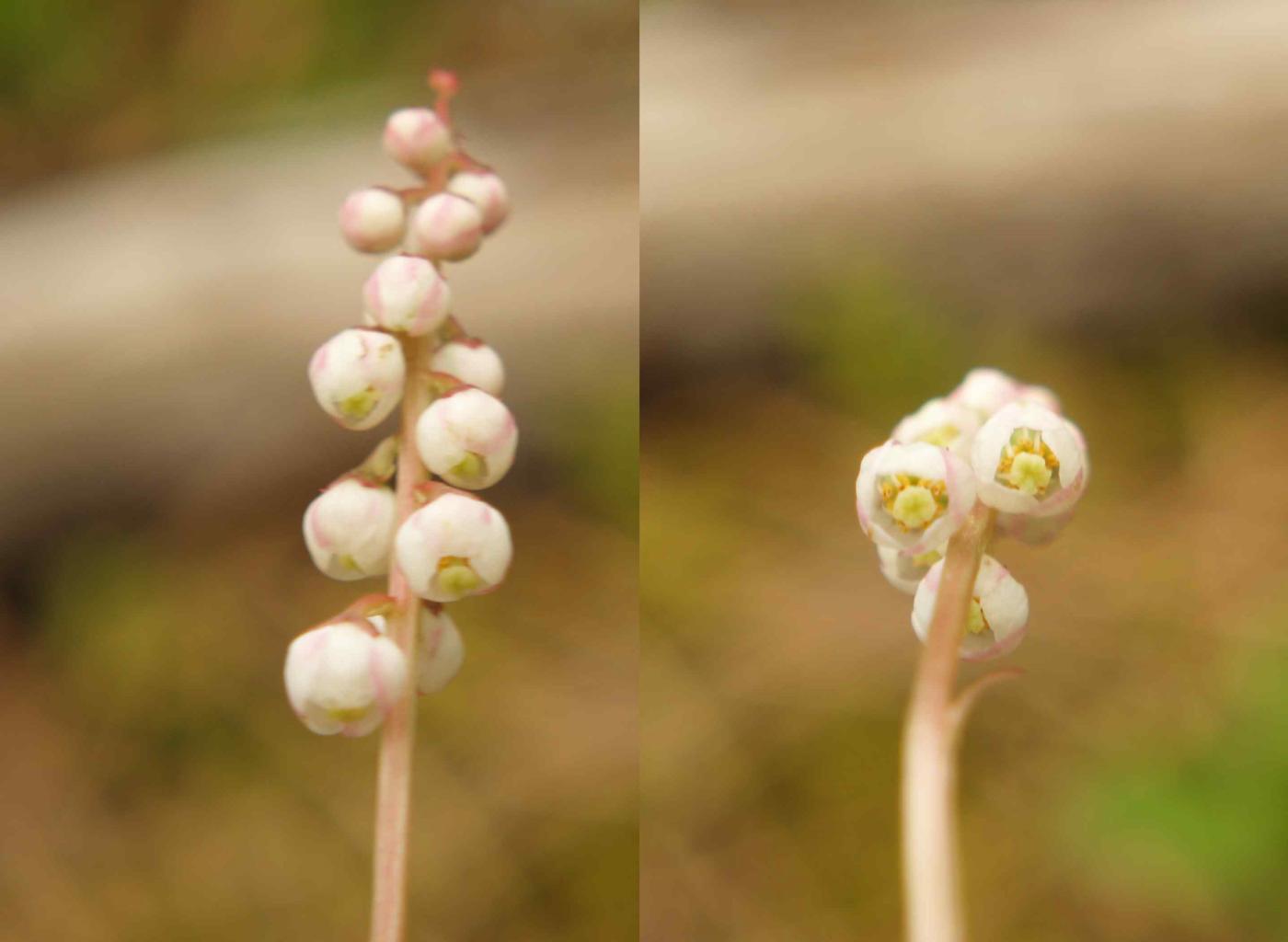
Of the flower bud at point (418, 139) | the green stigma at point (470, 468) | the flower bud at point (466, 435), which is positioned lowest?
the green stigma at point (470, 468)

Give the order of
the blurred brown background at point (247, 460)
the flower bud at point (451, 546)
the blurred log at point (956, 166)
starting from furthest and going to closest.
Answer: the blurred log at point (956, 166) < the blurred brown background at point (247, 460) < the flower bud at point (451, 546)

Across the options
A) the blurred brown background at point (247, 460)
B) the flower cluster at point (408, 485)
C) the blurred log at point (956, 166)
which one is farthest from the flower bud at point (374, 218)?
the blurred log at point (956, 166)

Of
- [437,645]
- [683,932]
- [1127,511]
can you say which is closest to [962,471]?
[437,645]

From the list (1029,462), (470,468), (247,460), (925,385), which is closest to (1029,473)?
(1029,462)

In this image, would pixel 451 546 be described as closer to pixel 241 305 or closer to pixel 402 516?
pixel 402 516

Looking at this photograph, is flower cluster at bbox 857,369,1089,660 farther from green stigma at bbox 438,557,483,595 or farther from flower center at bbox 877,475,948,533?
green stigma at bbox 438,557,483,595

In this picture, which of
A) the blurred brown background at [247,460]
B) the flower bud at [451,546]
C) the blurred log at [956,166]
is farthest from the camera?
the blurred log at [956,166]

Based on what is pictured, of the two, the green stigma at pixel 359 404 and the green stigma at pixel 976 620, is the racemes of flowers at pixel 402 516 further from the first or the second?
the green stigma at pixel 976 620
